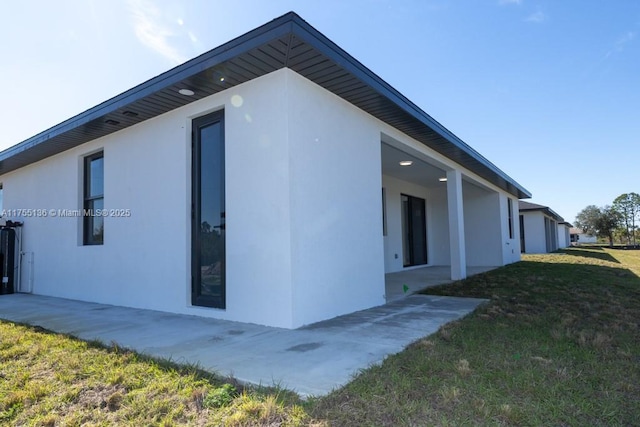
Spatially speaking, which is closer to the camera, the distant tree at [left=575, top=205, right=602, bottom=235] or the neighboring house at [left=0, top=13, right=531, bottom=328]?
the neighboring house at [left=0, top=13, right=531, bottom=328]

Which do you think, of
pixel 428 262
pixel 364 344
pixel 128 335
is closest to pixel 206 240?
pixel 128 335

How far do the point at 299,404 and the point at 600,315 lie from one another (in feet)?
15.3

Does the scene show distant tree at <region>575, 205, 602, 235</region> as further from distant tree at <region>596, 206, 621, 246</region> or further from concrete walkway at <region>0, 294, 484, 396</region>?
concrete walkway at <region>0, 294, 484, 396</region>

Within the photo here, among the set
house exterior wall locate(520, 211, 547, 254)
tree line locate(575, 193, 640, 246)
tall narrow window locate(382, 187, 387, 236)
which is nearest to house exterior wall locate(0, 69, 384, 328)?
tall narrow window locate(382, 187, 387, 236)

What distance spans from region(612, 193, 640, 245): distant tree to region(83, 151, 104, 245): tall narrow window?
61957 mm

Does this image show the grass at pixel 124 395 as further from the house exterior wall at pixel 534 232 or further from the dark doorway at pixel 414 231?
the house exterior wall at pixel 534 232

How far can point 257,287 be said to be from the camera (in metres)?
4.64

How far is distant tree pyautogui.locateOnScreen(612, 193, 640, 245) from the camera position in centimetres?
5122

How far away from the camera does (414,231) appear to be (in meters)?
14.4

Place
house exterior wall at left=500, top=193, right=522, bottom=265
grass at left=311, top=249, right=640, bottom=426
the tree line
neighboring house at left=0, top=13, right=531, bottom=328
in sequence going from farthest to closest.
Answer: the tree line
house exterior wall at left=500, top=193, right=522, bottom=265
neighboring house at left=0, top=13, right=531, bottom=328
grass at left=311, top=249, right=640, bottom=426

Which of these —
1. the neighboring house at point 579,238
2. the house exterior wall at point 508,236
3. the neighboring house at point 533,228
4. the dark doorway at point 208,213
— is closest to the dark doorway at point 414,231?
the house exterior wall at point 508,236

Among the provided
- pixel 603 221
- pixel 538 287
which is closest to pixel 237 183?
pixel 538 287

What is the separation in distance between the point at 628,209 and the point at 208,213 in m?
66.7

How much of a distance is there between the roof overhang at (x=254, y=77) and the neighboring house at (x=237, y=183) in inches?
0.9
